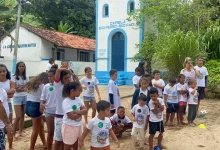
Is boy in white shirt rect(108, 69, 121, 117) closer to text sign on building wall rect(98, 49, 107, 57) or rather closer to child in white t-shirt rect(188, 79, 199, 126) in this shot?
child in white t-shirt rect(188, 79, 199, 126)

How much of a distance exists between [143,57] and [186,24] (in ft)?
8.88

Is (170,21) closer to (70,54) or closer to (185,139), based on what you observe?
(185,139)

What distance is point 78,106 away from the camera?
12.5ft

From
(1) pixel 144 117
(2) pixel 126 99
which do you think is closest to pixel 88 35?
(2) pixel 126 99

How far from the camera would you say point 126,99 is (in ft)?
35.7

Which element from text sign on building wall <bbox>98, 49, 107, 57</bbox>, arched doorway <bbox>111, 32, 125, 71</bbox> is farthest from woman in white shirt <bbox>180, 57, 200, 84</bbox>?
text sign on building wall <bbox>98, 49, 107, 57</bbox>

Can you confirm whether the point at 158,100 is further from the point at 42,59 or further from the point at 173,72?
the point at 42,59

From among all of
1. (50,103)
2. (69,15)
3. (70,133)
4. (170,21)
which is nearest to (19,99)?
(50,103)

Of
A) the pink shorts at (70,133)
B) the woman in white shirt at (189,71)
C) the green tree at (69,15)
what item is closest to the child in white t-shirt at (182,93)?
the woman in white shirt at (189,71)

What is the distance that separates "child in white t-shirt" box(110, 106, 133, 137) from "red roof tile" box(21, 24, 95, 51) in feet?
52.6

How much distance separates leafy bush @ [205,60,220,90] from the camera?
33.4ft

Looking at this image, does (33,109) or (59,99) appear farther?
(33,109)

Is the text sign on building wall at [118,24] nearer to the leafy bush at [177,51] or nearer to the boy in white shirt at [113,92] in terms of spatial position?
the leafy bush at [177,51]

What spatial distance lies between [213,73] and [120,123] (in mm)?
6173
